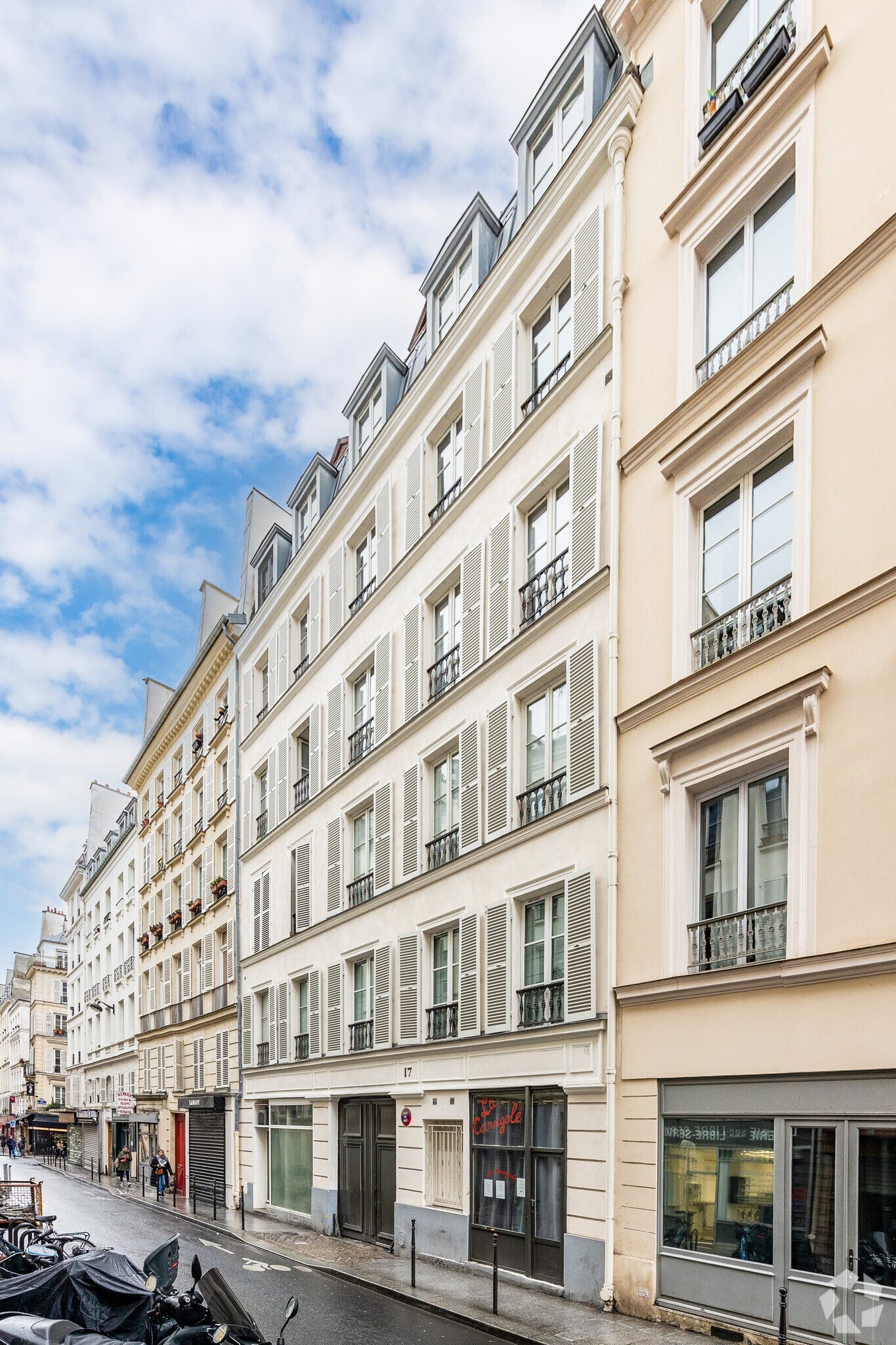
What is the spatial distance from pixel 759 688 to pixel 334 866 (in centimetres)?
1389

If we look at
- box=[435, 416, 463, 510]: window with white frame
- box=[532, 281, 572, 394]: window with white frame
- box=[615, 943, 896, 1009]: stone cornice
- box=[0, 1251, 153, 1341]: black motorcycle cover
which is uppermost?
box=[532, 281, 572, 394]: window with white frame

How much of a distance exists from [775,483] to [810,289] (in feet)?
6.52

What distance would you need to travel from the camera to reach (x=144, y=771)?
4641cm

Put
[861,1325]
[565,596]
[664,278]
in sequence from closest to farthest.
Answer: [861,1325]
[664,278]
[565,596]

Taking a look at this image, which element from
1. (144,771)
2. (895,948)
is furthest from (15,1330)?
(144,771)

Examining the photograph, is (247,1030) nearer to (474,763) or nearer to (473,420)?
(474,763)

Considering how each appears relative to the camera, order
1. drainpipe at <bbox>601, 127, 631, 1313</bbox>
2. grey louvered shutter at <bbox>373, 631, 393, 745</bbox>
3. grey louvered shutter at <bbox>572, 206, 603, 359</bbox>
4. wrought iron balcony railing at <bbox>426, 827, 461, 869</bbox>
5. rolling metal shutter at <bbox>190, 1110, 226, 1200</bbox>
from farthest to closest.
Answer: rolling metal shutter at <bbox>190, 1110, 226, 1200</bbox>, grey louvered shutter at <bbox>373, 631, 393, 745</bbox>, wrought iron balcony railing at <bbox>426, 827, 461, 869</bbox>, grey louvered shutter at <bbox>572, 206, 603, 359</bbox>, drainpipe at <bbox>601, 127, 631, 1313</bbox>

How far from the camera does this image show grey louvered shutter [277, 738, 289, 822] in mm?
27562

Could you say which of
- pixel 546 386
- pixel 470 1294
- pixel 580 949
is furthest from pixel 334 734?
pixel 470 1294

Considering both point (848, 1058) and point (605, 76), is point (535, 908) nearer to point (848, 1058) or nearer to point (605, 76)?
point (848, 1058)

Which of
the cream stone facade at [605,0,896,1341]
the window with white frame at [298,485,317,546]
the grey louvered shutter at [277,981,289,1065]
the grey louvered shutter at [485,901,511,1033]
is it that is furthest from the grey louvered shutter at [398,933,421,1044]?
the window with white frame at [298,485,317,546]

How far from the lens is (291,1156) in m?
25.3

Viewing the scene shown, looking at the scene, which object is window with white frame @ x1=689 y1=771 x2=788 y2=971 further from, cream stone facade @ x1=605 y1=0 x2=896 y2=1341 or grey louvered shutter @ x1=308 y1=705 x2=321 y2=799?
grey louvered shutter @ x1=308 y1=705 x2=321 y2=799

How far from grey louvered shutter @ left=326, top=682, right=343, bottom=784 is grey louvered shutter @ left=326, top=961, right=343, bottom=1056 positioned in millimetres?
3967
